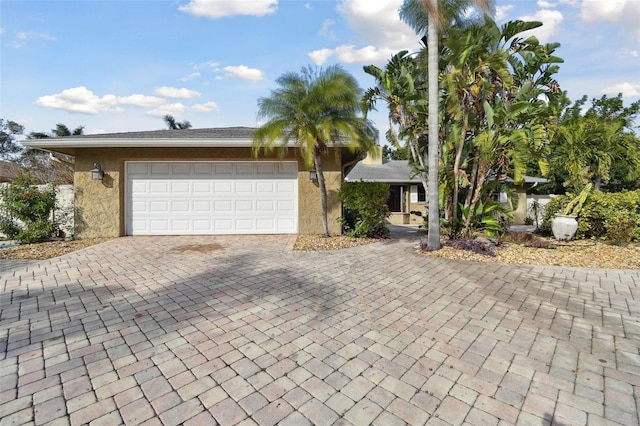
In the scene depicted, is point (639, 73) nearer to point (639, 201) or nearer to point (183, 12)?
point (639, 201)

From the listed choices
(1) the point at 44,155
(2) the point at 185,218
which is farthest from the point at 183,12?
(1) the point at 44,155

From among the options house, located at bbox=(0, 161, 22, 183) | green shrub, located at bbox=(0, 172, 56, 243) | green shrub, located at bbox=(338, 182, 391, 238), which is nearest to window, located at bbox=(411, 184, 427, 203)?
green shrub, located at bbox=(338, 182, 391, 238)

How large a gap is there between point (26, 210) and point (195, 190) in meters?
4.30

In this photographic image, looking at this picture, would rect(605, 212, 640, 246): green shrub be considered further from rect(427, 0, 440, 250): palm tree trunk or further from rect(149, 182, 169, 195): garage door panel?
rect(149, 182, 169, 195): garage door panel

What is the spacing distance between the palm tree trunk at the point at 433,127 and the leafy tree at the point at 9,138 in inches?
1503

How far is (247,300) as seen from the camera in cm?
403

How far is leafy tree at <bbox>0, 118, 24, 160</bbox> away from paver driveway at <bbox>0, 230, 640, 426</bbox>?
34.3 meters

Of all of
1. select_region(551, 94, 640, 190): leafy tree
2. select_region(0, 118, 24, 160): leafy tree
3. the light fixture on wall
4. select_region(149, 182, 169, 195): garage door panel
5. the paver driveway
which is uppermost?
select_region(0, 118, 24, 160): leafy tree

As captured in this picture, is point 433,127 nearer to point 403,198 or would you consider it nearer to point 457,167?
point 457,167

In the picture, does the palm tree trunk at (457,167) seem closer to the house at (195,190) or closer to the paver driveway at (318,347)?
the paver driveway at (318,347)

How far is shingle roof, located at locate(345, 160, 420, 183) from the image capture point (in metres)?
15.6

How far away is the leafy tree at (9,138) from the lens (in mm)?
28344

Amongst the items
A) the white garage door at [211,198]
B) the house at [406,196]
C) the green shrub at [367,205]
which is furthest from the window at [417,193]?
the white garage door at [211,198]

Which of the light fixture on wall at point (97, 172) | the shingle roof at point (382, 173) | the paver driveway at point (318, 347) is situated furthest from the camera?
the shingle roof at point (382, 173)
